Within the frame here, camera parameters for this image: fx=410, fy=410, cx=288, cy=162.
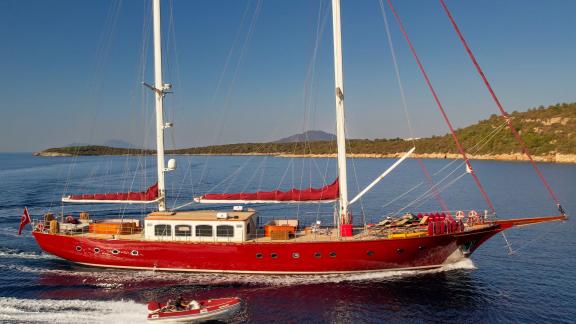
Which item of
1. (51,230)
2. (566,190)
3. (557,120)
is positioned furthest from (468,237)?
(557,120)

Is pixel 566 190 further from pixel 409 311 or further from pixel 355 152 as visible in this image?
pixel 355 152

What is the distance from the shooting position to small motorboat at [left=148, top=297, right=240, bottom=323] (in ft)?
59.4

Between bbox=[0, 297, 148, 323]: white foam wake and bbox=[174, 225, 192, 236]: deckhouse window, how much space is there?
4537 millimetres

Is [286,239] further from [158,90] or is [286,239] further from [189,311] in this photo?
[158,90]

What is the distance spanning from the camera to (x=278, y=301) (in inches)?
800

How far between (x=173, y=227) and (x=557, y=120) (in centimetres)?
13780

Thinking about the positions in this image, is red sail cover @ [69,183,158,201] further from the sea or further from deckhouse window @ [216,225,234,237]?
deckhouse window @ [216,225,234,237]

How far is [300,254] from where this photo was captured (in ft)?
73.8

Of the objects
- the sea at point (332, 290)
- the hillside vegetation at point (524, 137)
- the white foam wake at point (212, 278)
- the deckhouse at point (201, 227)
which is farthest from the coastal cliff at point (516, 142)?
the deckhouse at point (201, 227)

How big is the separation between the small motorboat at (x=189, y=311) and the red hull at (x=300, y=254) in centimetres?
429

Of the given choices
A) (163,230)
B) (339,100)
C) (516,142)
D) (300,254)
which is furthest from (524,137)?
(163,230)

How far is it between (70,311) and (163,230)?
613 cm

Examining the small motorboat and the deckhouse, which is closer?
the small motorboat

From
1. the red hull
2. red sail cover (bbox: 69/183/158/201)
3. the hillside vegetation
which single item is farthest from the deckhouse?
the hillside vegetation
